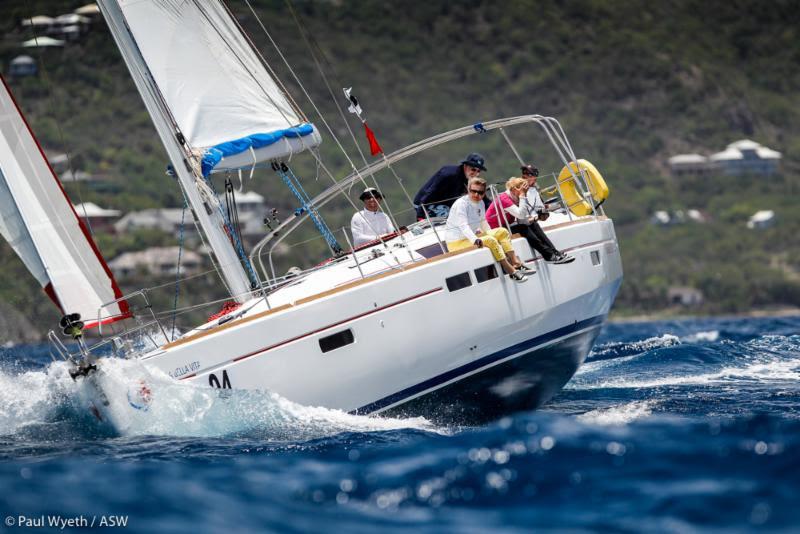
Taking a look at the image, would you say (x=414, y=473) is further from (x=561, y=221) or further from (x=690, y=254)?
(x=690, y=254)

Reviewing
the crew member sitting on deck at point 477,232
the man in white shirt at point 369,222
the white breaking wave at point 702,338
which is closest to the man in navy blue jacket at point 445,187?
the man in white shirt at point 369,222

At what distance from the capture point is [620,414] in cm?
870

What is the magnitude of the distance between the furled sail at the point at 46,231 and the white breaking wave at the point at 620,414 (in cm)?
427

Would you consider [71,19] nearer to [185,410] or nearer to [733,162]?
[733,162]

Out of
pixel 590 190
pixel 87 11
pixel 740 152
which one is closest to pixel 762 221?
pixel 740 152

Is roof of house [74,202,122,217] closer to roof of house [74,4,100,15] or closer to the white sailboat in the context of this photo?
roof of house [74,4,100,15]

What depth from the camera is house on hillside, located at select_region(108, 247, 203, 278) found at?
A: 57906 mm

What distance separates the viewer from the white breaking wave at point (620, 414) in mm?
8258

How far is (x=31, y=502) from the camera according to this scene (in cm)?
637

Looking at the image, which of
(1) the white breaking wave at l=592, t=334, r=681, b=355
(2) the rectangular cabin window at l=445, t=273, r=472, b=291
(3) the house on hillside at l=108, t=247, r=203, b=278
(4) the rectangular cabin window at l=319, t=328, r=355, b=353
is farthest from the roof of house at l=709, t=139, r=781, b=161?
(4) the rectangular cabin window at l=319, t=328, r=355, b=353

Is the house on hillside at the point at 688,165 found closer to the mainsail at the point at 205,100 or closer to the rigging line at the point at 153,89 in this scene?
the mainsail at the point at 205,100

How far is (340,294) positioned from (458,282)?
102 centimetres

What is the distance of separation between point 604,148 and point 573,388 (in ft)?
234

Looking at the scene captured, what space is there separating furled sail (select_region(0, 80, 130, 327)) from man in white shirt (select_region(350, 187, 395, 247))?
2479mm
